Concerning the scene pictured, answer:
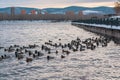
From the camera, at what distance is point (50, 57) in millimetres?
28375

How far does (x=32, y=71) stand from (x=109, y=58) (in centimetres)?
787

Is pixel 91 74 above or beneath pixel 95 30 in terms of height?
above

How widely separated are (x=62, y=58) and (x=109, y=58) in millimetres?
3779

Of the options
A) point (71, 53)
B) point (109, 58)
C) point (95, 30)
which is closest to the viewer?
point (109, 58)

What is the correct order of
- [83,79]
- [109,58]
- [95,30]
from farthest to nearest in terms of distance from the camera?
1. [95,30]
2. [109,58]
3. [83,79]

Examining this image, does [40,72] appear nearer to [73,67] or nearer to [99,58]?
[73,67]

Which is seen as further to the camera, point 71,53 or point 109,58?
point 71,53

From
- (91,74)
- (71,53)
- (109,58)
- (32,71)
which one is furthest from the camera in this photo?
(71,53)

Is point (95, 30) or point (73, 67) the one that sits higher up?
point (73, 67)

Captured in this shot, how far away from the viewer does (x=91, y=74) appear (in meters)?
20.8

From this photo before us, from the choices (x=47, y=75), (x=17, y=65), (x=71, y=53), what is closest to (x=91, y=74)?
(x=47, y=75)

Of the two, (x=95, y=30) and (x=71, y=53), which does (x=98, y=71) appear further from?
(x=95, y=30)

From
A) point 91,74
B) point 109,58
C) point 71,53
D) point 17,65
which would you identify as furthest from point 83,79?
point 71,53

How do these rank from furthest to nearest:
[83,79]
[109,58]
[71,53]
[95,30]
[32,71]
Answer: [95,30] < [71,53] < [109,58] < [32,71] < [83,79]
